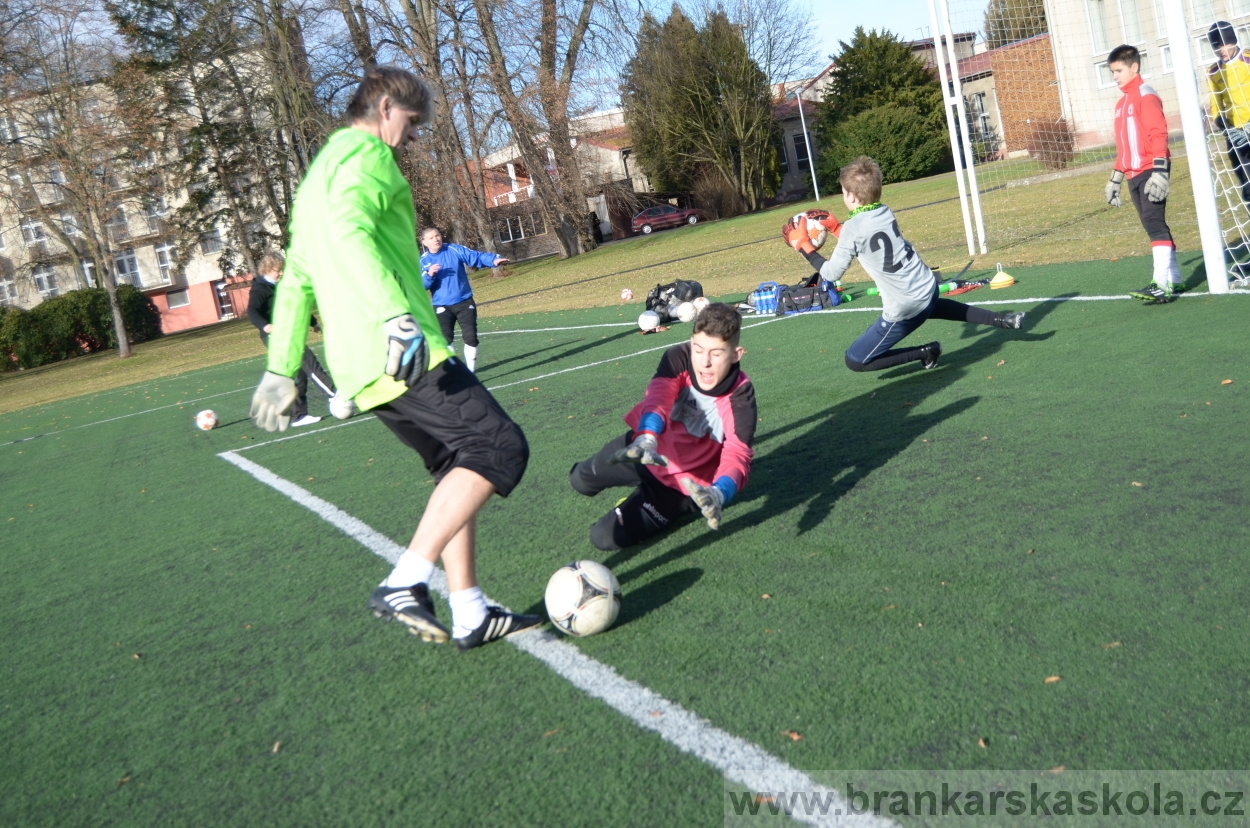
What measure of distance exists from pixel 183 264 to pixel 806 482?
142 ft

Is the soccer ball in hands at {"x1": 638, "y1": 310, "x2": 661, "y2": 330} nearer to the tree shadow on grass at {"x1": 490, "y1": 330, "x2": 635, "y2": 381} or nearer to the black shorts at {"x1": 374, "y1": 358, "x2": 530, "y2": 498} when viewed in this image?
the tree shadow on grass at {"x1": 490, "y1": 330, "x2": 635, "y2": 381}

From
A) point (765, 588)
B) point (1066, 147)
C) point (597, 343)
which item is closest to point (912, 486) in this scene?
point (765, 588)

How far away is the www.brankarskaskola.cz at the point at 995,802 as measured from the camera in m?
2.47

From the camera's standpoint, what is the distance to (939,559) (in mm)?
4270

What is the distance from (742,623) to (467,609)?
1.06 meters

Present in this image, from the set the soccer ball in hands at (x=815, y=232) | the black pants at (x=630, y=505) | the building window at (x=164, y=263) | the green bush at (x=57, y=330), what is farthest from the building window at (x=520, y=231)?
the black pants at (x=630, y=505)

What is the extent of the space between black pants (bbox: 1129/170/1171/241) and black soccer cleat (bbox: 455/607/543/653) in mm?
7096

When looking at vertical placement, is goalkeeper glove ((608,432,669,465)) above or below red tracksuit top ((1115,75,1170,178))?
below

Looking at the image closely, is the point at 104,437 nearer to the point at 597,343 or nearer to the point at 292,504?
the point at 597,343

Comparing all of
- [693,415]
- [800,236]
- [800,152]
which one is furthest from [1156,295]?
[800,152]

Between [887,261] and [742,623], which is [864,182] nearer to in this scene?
[887,261]

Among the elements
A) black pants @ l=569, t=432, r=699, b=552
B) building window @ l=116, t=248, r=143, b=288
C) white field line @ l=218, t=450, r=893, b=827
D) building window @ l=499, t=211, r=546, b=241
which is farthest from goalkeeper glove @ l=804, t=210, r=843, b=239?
building window @ l=116, t=248, r=143, b=288

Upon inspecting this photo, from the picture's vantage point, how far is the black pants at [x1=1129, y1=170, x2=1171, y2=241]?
28.6 ft

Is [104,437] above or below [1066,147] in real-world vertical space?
below
